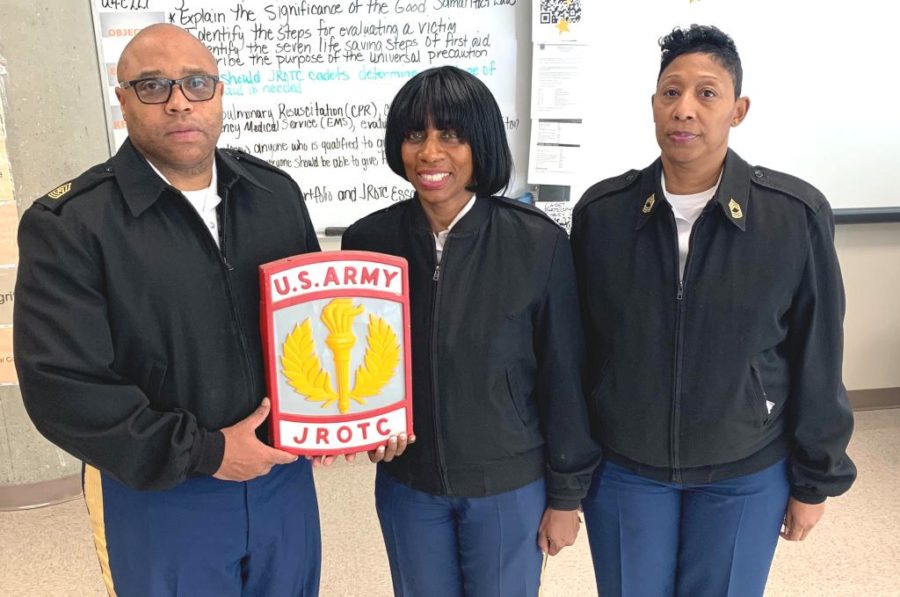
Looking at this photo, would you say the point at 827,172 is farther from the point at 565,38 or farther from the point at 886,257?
the point at 565,38

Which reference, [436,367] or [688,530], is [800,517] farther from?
[436,367]

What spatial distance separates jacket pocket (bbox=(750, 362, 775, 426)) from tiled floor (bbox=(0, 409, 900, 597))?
1.12 m

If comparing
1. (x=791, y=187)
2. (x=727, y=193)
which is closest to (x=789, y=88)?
(x=791, y=187)

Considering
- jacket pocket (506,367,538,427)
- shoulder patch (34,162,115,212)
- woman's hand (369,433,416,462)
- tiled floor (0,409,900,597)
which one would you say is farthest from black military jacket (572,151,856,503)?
tiled floor (0,409,900,597)

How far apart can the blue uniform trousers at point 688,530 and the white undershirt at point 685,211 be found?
0.44m

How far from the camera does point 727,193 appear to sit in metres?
1.25

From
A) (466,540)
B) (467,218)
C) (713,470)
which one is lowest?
(466,540)

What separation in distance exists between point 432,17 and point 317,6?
1.39 feet

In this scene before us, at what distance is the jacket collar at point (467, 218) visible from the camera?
4.19 ft

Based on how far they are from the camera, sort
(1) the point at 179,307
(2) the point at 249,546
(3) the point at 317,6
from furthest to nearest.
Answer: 1. (3) the point at 317,6
2. (2) the point at 249,546
3. (1) the point at 179,307

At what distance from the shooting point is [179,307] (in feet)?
3.81

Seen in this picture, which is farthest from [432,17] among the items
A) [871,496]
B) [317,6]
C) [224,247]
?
[871,496]

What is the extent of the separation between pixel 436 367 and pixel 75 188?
26.6 inches

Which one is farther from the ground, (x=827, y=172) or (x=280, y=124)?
(x=280, y=124)
